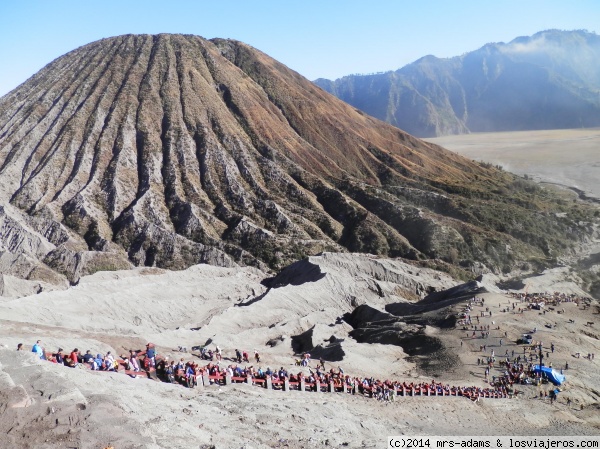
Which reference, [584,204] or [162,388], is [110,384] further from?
[584,204]

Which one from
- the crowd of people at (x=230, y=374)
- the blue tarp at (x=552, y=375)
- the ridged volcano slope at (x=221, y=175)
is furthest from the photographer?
the ridged volcano slope at (x=221, y=175)

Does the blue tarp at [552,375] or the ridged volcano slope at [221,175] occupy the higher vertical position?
the ridged volcano slope at [221,175]

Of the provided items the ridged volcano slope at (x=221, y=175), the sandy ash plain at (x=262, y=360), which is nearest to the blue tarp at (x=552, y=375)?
the sandy ash plain at (x=262, y=360)

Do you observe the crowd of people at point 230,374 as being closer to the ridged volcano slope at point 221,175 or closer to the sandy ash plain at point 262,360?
the sandy ash plain at point 262,360

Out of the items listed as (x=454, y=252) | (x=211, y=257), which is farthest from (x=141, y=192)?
(x=454, y=252)

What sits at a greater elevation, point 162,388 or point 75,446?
point 75,446

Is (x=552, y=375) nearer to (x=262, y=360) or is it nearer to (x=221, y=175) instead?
(x=262, y=360)

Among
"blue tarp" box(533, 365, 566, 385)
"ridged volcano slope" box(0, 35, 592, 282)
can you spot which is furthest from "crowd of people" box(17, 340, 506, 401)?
"ridged volcano slope" box(0, 35, 592, 282)
